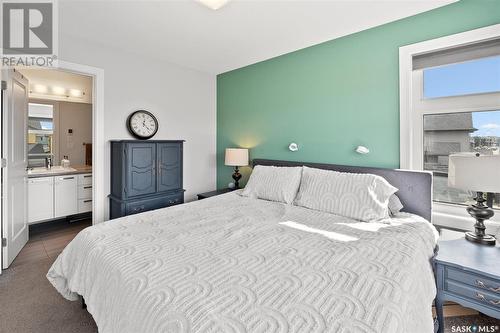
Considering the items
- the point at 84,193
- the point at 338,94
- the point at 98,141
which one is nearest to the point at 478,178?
the point at 338,94

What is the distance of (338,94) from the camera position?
274 cm

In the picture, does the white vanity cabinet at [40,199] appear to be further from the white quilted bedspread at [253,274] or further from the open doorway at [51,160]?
the white quilted bedspread at [253,274]

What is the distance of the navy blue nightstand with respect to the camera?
137cm

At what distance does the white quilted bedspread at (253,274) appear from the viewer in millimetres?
874

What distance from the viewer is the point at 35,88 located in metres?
4.32

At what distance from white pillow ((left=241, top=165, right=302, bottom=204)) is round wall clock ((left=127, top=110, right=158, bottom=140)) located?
1615 mm

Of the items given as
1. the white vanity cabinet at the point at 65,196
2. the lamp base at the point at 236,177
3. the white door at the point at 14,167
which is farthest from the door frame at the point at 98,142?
the lamp base at the point at 236,177

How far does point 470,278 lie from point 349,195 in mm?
915

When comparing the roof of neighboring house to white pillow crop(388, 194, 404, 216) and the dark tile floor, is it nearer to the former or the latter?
white pillow crop(388, 194, 404, 216)

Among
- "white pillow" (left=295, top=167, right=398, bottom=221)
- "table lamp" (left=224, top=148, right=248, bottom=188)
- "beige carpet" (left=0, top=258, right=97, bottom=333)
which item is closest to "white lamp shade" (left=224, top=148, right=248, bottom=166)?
"table lamp" (left=224, top=148, right=248, bottom=188)

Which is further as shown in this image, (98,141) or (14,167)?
(98,141)

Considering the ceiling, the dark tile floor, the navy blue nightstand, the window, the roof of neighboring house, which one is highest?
the ceiling

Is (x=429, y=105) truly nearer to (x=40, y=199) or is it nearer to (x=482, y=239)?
(x=482, y=239)

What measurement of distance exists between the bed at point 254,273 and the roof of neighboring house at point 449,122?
0.56 meters
